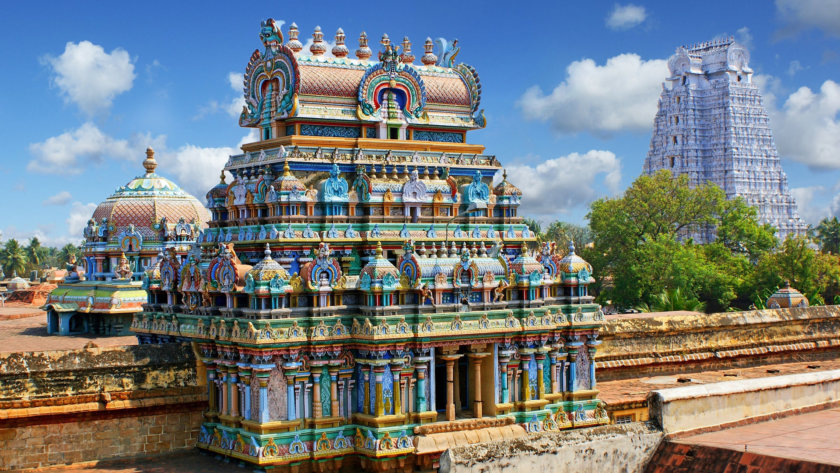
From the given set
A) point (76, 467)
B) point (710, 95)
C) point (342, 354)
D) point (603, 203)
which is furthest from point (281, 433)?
point (710, 95)

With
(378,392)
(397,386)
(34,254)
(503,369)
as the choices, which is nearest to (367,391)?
(378,392)

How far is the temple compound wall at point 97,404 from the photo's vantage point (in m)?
17.2

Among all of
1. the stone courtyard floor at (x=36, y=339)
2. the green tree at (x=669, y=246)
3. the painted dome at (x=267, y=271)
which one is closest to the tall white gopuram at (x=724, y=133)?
the green tree at (x=669, y=246)

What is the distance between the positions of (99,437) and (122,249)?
17.3m

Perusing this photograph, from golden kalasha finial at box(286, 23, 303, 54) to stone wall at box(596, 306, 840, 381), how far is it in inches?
377

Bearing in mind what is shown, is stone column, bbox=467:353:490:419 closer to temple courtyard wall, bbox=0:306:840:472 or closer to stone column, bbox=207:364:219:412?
temple courtyard wall, bbox=0:306:840:472

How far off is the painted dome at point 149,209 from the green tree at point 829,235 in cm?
6158


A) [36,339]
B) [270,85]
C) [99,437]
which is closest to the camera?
[99,437]

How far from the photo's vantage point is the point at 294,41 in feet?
72.7

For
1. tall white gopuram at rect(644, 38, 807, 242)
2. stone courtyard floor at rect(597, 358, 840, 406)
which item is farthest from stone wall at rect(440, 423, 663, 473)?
tall white gopuram at rect(644, 38, 807, 242)

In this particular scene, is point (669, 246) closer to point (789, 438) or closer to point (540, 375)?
point (540, 375)

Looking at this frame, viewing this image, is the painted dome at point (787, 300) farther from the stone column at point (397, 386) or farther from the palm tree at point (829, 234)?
the palm tree at point (829, 234)

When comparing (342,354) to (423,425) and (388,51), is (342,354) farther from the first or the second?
(388,51)

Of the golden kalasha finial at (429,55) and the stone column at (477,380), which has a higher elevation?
the golden kalasha finial at (429,55)
